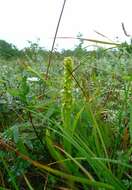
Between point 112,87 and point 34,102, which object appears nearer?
point 34,102

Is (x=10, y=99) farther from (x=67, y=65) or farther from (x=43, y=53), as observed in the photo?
(x=43, y=53)

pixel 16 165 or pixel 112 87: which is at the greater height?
pixel 112 87

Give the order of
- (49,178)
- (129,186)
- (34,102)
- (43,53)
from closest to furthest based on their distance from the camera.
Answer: (129,186)
(49,178)
(34,102)
(43,53)

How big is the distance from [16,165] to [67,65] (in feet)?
1.13

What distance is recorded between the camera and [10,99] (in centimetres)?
194

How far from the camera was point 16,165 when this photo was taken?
160 centimetres

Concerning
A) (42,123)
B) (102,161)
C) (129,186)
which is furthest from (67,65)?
(129,186)

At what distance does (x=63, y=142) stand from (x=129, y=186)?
0.93 ft

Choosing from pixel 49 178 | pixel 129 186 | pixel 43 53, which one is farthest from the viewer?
pixel 43 53

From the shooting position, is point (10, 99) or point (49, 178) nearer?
point (49, 178)

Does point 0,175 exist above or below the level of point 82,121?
below

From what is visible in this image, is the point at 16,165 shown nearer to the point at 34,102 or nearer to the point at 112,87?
the point at 34,102

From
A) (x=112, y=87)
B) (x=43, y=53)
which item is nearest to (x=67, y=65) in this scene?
(x=112, y=87)

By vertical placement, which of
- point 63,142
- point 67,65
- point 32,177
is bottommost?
point 32,177
